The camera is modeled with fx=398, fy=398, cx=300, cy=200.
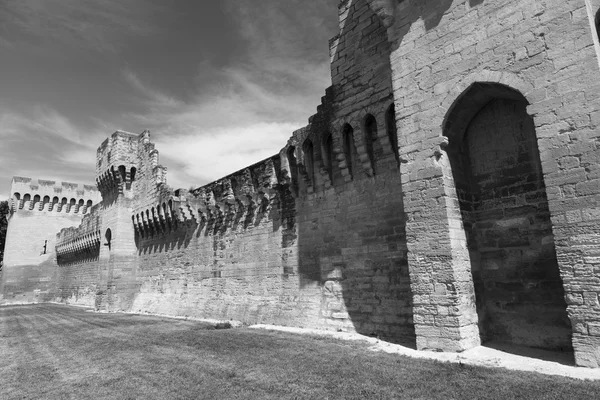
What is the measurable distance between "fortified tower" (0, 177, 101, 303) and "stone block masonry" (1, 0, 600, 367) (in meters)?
26.7

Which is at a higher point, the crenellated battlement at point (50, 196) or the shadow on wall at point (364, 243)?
the crenellated battlement at point (50, 196)

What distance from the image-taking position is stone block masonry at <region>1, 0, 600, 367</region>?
537cm

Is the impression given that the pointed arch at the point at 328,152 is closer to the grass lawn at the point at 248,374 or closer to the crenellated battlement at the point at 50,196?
the grass lawn at the point at 248,374

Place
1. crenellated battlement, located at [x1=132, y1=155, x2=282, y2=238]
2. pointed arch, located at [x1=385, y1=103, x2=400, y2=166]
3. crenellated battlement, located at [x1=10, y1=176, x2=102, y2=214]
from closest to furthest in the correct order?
pointed arch, located at [x1=385, y1=103, x2=400, y2=166], crenellated battlement, located at [x1=132, y1=155, x2=282, y2=238], crenellated battlement, located at [x1=10, y1=176, x2=102, y2=214]

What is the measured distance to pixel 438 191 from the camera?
6.68 m

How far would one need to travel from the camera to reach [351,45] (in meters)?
9.64

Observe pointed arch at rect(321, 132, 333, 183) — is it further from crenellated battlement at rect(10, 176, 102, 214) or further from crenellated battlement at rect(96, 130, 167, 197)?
crenellated battlement at rect(10, 176, 102, 214)

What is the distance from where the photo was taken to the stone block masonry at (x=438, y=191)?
17.6 ft

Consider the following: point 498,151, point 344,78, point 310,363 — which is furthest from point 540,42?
point 310,363

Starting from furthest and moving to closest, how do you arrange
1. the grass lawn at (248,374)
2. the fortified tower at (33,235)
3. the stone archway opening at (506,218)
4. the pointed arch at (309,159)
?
1. the fortified tower at (33,235)
2. the pointed arch at (309,159)
3. the stone archway opening at (506,218)
4. the grass lawn at (248,374)

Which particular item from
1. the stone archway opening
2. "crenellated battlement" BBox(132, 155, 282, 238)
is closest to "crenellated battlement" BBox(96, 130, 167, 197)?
"crenellated battlement" BBox(132, 155, 282, 238)

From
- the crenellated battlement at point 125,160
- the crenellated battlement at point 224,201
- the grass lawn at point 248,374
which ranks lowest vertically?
the grass lawn at point 248,374

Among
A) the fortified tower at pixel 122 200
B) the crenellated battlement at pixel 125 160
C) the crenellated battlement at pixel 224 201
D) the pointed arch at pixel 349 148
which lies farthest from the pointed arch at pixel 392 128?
the crenellated battlement at pixel 125 160

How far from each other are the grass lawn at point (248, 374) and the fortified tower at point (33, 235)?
27853mm
